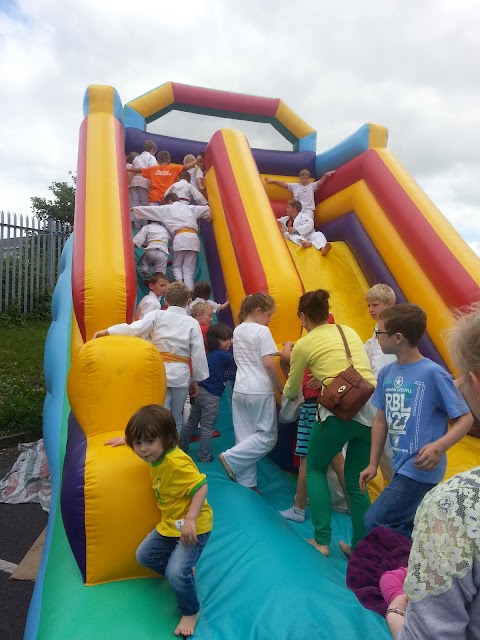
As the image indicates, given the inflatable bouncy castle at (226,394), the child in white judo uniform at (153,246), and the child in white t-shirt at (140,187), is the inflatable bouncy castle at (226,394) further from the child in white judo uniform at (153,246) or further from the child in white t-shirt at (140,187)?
the child in white t-shirt at (140,187)

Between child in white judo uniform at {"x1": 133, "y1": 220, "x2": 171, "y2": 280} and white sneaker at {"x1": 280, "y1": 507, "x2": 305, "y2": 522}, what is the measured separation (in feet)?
8.91

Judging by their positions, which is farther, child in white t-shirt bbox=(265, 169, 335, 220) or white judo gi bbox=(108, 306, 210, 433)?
child in white t-shirt bbox=(265, 169, 335, 220)

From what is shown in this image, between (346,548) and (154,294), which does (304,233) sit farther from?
(346,548)

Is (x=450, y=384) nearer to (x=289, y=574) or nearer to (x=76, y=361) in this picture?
(x=289, y=574)

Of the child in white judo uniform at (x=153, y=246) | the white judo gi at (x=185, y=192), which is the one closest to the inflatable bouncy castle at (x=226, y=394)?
the white judo gi at (x=185, y=192)

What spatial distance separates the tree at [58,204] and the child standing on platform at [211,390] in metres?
Result: 17.9

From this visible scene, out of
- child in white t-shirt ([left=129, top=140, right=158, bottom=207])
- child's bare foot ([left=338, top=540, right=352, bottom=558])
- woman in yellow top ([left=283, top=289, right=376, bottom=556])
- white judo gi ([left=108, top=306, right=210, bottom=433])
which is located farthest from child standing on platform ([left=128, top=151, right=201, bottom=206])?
child's bare foot ([left=338, top=540, right=352, bottom=558])

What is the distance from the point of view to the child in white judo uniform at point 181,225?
480cm

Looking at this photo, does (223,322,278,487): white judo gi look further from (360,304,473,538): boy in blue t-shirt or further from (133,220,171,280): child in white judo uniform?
(133,220,171,280): child in white judo uniform

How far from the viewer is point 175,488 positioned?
1.94 m

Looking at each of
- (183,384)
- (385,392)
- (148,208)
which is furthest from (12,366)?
(385,392)

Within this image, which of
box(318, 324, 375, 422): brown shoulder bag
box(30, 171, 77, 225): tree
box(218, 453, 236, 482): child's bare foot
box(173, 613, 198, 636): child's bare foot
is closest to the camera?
box(173, 613, 198, 636): child's bare foot

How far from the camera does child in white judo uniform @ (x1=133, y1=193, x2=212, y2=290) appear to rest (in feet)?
15.8

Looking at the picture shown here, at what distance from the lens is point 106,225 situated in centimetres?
349
